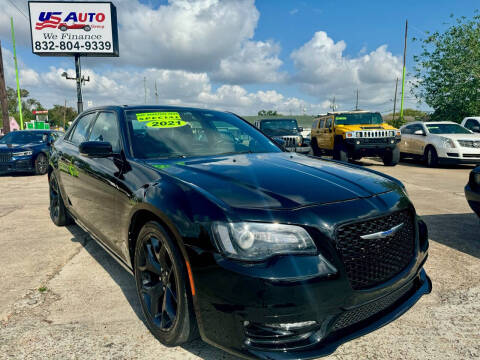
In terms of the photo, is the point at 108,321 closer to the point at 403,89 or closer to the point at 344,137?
the point at 344,137

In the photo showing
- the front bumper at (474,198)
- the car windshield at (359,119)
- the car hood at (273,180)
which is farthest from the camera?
the car windshield at (359,119)

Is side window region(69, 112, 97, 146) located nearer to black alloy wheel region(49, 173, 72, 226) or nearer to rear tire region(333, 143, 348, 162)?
black alloy wheel region(49, 173, 72, 226)

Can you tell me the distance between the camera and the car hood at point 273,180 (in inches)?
75.4

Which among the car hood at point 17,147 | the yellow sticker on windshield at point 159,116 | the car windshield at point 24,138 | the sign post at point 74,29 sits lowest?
the car hood at point 17,147

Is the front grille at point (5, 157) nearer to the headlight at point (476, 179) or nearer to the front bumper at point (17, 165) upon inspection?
the front bumper at point (17, 165)

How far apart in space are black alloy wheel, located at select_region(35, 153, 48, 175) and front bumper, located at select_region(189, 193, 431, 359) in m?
10.8

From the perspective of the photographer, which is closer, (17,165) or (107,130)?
(107,130)

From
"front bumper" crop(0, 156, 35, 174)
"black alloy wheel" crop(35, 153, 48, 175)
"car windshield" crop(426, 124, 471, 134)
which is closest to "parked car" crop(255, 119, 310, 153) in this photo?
"car windshield" crop(426, 124, 471, 134)

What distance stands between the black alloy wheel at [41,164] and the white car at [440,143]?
12010mm

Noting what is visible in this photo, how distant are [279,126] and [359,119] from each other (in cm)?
285

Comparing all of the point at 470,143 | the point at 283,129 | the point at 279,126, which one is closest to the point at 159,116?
the point at 283,129

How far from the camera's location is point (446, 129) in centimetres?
1241

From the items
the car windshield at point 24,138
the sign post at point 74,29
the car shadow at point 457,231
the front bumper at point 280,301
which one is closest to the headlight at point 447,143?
the car shadow at point 457,231

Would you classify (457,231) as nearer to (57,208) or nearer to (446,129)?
(57,208)
